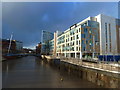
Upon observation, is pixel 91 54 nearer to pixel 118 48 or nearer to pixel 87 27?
pixel 87 27

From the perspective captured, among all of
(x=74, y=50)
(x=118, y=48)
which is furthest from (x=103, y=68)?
(x=118, y=48)

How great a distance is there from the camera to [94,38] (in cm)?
5412

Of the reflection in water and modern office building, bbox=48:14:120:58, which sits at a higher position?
modern office building, bbox=48:14:120:58

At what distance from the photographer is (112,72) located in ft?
46.9

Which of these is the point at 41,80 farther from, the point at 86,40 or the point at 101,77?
the point at 86,40

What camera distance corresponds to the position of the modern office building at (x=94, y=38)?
168 ft

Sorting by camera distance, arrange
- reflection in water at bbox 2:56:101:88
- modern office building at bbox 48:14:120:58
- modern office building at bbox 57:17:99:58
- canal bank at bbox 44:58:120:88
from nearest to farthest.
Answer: canal bank at bbox 44:58:120:88 → reflection in water at bbox 2:56:101:88 → modern office building at bbox 57:17:99:58 → modern office building at bbox 48:14:120:58

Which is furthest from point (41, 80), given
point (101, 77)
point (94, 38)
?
point (94, 38)

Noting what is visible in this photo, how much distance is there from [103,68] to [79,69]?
772 centimetres

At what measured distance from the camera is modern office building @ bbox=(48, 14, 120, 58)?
5128 centimetres

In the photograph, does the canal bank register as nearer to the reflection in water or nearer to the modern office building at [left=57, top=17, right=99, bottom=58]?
the reflection in water

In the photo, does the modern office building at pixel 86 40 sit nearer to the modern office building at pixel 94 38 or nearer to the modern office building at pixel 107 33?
the modern office building at pixel 94 38

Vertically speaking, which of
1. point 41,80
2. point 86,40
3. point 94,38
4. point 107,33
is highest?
point 107,33

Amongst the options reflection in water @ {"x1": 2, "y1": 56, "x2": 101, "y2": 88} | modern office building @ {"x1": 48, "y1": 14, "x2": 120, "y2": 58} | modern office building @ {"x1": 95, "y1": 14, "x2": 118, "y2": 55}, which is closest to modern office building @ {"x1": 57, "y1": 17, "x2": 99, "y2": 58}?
modern office building @ {"x1": 48, "y1": 14, "x2": 120, "y2": 58}
